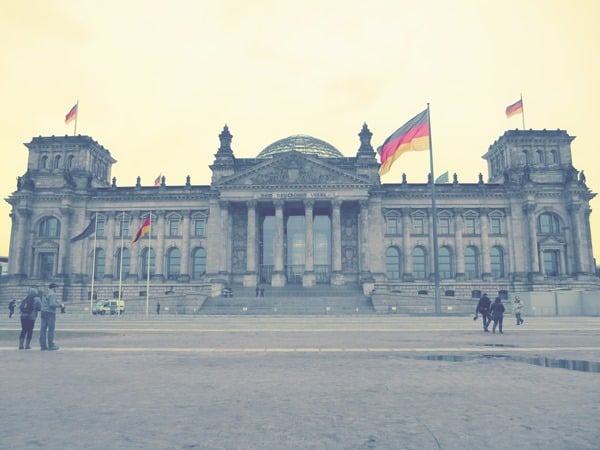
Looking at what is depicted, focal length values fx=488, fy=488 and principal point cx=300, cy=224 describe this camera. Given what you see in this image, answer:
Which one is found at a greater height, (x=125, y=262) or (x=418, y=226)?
(x=418, y=226)

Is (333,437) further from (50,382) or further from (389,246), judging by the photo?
(389,246)

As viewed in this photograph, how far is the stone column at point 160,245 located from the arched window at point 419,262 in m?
33.2

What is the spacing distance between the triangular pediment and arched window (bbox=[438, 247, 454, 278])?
1477 cm

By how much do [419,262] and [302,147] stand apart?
2601cm

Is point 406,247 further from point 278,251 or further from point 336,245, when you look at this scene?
point 278,251

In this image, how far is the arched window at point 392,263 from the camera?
2529 inches

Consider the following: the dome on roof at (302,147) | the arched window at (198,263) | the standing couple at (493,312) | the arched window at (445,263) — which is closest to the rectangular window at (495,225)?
the arched window at (445,263)

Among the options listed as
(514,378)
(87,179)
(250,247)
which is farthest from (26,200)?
(514,378)

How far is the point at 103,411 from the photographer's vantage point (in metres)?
5.76

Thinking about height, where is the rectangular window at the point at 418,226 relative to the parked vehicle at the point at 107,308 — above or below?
above

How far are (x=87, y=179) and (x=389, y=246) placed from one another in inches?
1662

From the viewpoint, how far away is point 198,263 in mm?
66188

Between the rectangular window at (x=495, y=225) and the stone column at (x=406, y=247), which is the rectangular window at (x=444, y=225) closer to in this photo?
the stone column at (x=406, y=247)

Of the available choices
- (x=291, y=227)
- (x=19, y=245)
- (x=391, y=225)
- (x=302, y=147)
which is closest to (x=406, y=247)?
(x=391, y=225)
